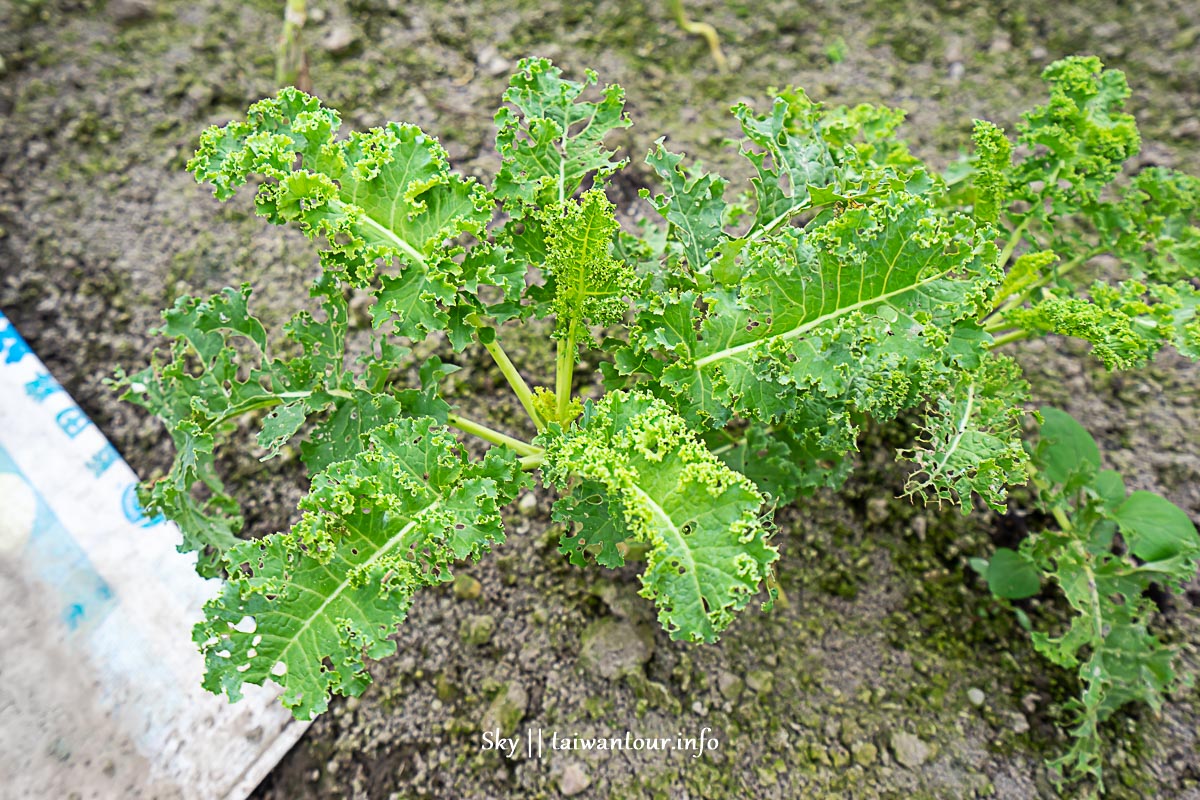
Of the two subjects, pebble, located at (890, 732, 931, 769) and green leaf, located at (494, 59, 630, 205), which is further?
pebble, located at (890, 732, 931, 769)

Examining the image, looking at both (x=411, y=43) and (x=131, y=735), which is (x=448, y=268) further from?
(x=411, y=43)

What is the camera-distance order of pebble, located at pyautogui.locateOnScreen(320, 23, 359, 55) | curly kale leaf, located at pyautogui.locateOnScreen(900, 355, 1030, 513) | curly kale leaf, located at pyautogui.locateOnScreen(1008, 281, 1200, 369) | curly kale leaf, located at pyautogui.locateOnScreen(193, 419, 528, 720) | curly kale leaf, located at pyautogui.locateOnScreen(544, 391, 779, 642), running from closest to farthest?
curly kale leaf, located at pyautogui.locateOnScreen(544, 391, 779, 642) < curly kale leaf, located at pyautogui.locateOnScreen(193, 419, 528, 720) < curly kale leaf, located at pyautogui.locateOnScreen(900, 355, 1030, 513) < curly kale leaf, located at pyautogui.locateOnScreen(1008, 281, 1200, 369) < pebble, located at pyautogui.locateOnScreen(320, 23, 359, 55)

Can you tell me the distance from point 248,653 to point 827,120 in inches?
74.5

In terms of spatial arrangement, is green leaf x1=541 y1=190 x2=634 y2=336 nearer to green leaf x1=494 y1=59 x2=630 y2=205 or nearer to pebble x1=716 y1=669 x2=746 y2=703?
green leaf x1=494 y1=59 x2=630 y2=205

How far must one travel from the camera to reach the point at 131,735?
2158mm

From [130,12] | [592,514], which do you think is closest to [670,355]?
[592,514]

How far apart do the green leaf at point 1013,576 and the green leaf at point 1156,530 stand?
24 cm

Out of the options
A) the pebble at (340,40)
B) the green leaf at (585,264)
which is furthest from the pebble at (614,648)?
the pebble at (340,40)

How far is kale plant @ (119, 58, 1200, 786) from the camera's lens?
152 centimetres

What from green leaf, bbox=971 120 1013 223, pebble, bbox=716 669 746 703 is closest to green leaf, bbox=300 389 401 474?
pebble, bbox=716 669 746 703

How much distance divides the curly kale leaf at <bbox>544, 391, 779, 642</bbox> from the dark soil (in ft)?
2.43

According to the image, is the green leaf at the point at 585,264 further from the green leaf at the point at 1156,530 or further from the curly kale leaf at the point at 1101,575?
the green leaf at the point at 1156,530

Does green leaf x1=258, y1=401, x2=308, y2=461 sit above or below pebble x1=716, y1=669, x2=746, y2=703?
above

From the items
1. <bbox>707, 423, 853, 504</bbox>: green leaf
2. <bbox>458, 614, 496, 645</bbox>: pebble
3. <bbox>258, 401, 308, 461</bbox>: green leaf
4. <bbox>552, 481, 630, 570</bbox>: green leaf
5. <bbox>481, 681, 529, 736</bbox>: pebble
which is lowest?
<bbox>481, 681, 529, 736</bbox>: pebble
